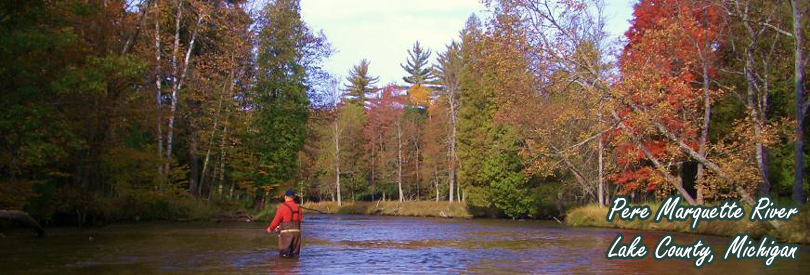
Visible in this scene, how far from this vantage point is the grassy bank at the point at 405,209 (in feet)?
179

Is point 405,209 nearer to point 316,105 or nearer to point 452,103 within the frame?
point 452,103

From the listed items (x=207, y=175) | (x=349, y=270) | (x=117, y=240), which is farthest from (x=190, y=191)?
(x=349, y=270)

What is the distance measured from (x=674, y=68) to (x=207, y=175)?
26515mm

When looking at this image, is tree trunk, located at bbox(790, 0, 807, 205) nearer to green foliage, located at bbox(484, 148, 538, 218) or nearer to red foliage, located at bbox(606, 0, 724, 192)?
red foliage, located at bbox(606, 0, 724, 192)

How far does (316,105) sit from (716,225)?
27.0 meters

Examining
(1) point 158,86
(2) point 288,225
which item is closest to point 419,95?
(1) point 158,86

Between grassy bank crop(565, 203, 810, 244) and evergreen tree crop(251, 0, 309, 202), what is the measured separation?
691 inches

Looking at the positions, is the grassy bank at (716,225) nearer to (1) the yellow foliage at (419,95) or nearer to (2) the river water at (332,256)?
(2) the river water at (332,256)

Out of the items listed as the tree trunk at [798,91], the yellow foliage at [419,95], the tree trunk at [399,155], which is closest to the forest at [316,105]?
the tree trunk at [798,91]

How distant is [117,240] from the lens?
72.0 feet

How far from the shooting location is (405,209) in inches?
2323

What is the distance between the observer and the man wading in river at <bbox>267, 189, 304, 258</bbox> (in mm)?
16266

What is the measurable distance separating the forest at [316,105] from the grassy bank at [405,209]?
1.57m

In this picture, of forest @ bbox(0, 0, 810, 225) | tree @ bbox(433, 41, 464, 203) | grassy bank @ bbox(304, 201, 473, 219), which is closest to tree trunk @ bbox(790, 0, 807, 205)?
forest @ bbox(0, 0, 810, 225)
